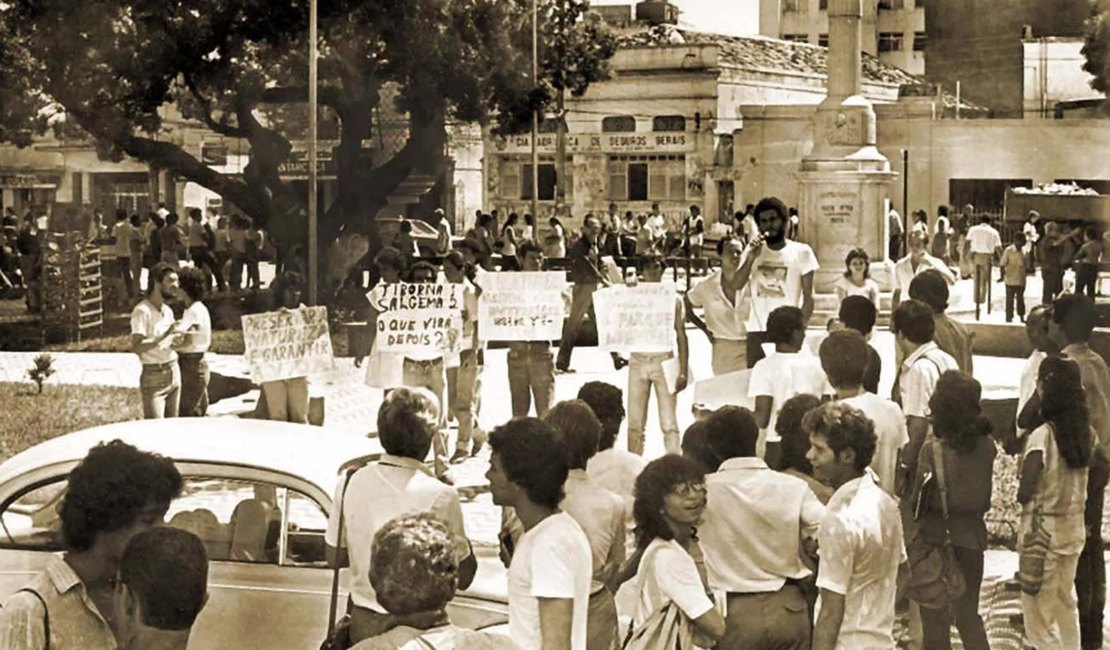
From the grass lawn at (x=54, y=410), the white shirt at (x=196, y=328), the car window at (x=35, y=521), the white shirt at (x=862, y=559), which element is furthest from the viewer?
the grass lawn at (x=54, y=410)

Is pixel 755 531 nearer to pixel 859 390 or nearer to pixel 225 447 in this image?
pixel 859 390

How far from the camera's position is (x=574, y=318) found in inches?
683

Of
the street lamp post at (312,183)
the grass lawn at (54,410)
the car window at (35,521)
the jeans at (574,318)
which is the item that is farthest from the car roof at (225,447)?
the jeans at (574,318)

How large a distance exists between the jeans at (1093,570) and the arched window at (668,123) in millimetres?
22838

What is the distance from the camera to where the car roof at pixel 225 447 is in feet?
22.5

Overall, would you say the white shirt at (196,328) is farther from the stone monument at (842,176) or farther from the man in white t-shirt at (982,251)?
the man in white t-shirt at (982,251)

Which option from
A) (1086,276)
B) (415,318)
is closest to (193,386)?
(415,318)

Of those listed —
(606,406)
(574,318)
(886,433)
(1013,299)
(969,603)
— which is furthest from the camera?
(1013,299)

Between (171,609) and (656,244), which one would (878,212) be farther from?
(171,609)

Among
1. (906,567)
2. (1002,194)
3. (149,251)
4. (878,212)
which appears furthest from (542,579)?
(1002,194)

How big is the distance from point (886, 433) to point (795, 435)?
0.95 meters

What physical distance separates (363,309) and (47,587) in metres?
19.2

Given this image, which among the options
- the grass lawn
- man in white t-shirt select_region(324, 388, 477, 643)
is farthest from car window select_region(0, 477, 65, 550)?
the grass lawn

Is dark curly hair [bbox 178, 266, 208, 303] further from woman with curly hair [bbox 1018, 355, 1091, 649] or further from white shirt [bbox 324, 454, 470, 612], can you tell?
white shirt [bbox 324, 454, 470, 612]
